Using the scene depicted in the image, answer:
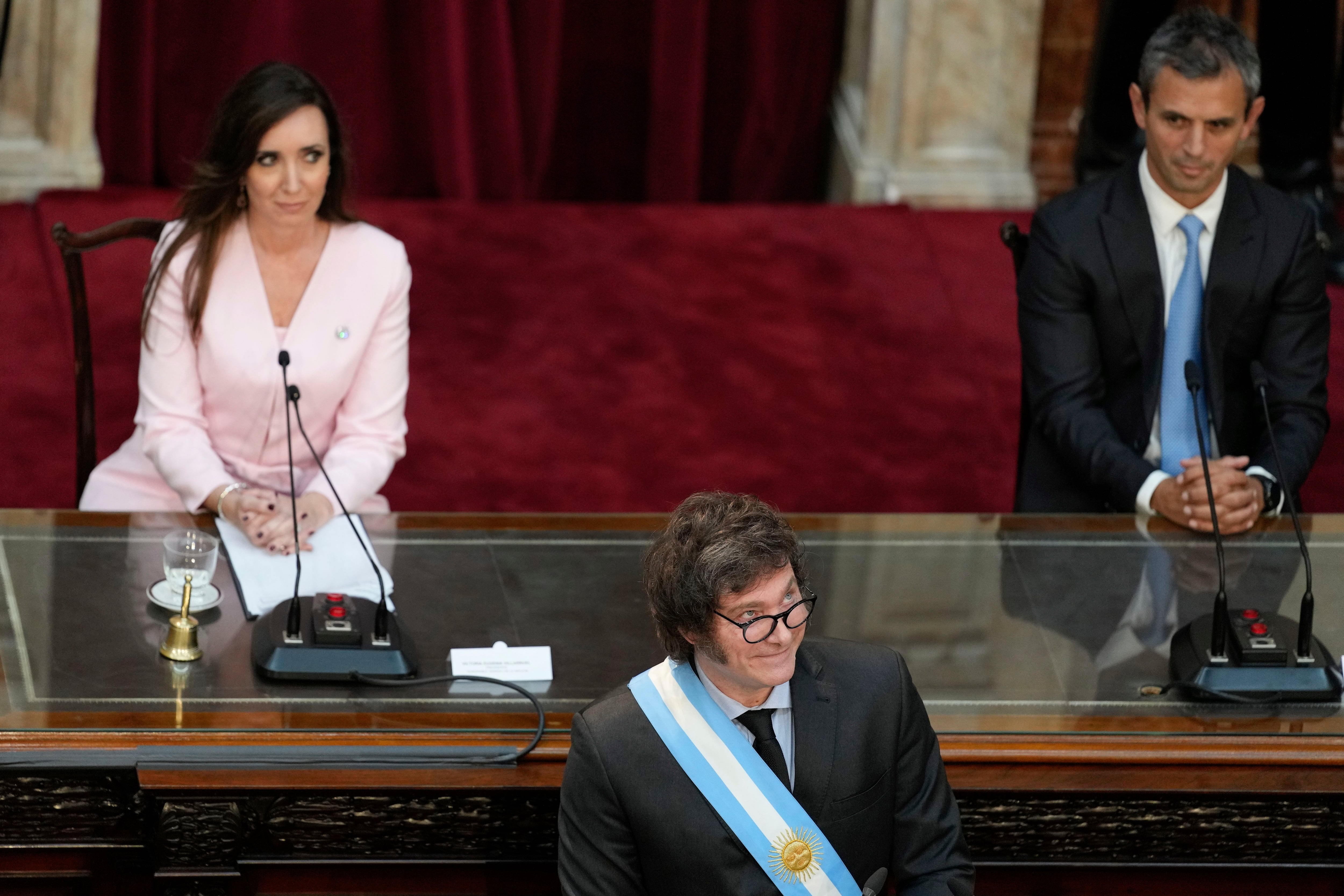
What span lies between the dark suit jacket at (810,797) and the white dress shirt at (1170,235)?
1373 mm

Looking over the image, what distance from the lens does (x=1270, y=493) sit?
3.25m

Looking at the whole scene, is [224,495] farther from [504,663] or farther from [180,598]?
[504,663]

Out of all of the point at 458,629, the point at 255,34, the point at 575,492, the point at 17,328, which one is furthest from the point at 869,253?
the point at 458,629

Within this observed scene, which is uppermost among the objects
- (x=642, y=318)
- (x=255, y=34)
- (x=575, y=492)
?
(x=255, y=34)

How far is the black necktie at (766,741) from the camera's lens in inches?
88.3

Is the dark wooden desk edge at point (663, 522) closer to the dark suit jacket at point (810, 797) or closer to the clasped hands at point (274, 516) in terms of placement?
the clasped hands at point (274, 516)

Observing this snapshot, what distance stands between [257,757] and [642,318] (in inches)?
122

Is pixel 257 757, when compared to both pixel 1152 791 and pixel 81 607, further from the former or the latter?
pixel 1152 791

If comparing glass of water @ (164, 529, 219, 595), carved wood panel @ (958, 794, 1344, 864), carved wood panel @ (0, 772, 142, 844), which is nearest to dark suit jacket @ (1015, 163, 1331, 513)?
carved wood panel @ (958, 794, 1344, 864)

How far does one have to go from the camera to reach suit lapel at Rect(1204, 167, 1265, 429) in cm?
349

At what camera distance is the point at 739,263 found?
5645mm

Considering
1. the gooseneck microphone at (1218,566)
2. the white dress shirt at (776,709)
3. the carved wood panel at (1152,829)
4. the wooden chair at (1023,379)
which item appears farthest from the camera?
the wooden chair at (1023,379)

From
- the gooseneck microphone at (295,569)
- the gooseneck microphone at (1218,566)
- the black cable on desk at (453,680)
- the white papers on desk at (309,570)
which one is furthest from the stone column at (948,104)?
the black cable on desk at (453,680)

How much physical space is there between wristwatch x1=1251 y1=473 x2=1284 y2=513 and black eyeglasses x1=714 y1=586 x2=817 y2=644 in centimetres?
138
